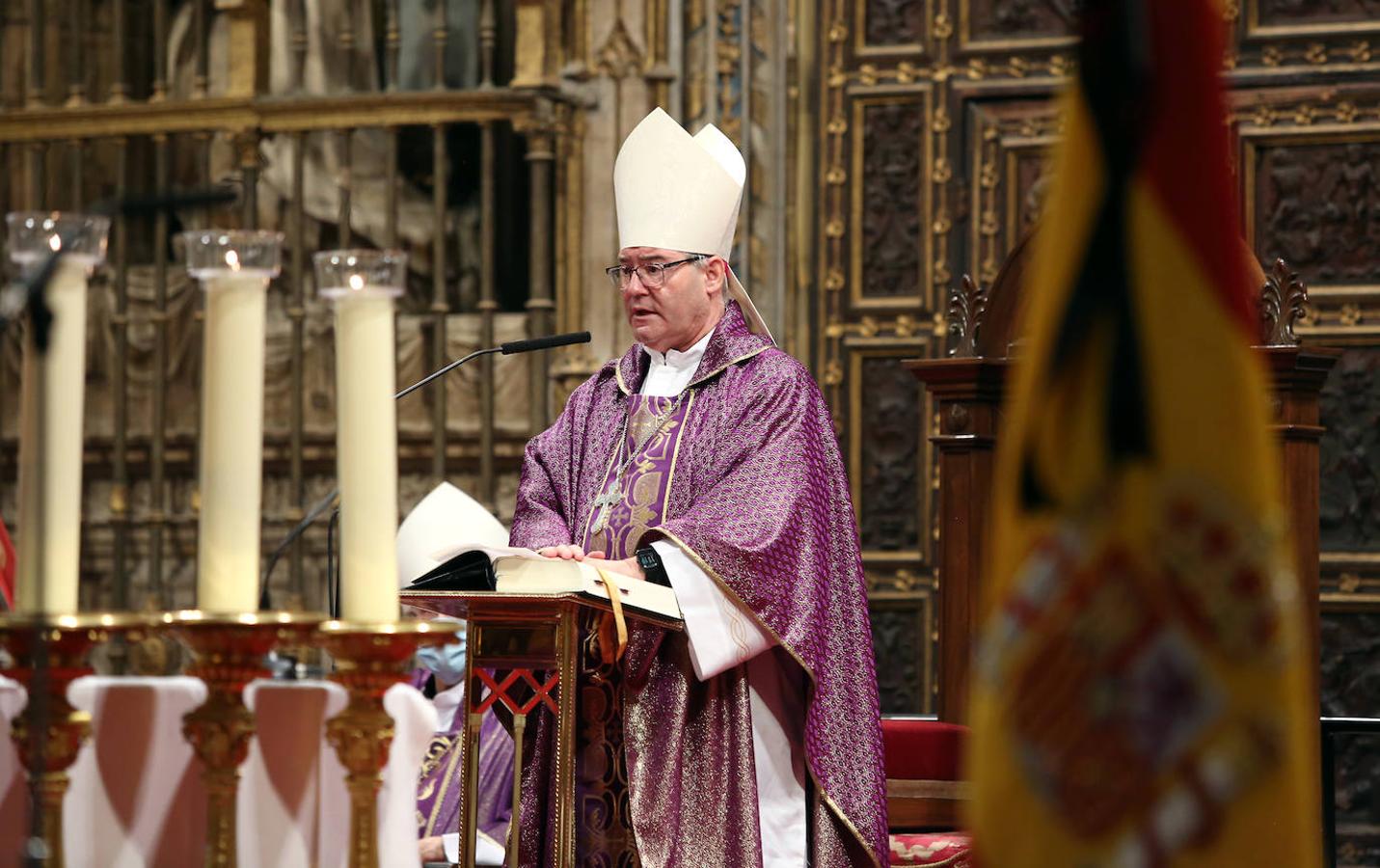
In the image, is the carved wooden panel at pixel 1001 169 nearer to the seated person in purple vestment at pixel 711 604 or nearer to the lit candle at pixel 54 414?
the seated person in purple vestment at pixel 711 604

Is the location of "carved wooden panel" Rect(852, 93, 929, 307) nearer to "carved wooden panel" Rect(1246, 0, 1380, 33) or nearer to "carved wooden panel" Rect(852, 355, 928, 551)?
"carved wooden panel" Rect(852, 355, 928, 551)

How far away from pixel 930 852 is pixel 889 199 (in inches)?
125

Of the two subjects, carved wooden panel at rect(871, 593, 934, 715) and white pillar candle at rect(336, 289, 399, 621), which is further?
carved wooden panel at rect(871, 593, 934, 715)

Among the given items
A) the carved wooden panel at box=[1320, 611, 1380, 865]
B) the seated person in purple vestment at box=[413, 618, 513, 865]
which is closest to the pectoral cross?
the seated person in purple vestment at box=[413, 618, 513, 865]

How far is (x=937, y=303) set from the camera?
259 inches

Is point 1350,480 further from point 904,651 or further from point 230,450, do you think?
point 230,450

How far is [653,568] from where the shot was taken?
3.28 metres

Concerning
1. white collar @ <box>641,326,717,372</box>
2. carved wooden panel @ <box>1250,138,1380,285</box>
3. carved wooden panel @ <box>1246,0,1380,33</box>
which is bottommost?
white collar @ <box>641,326,717,372</box>

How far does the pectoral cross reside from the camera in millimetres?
3613

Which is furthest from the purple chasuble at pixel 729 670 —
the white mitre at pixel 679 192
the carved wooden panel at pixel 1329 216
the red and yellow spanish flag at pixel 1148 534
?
the carved wooden panel at pixel 1329 216

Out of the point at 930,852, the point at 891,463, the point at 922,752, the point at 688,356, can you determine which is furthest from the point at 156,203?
the point at 891,463

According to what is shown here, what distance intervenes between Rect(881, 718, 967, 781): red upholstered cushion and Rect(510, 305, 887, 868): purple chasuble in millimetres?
727

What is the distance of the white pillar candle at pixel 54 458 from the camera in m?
1.29

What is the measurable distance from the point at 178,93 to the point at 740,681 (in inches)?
189
